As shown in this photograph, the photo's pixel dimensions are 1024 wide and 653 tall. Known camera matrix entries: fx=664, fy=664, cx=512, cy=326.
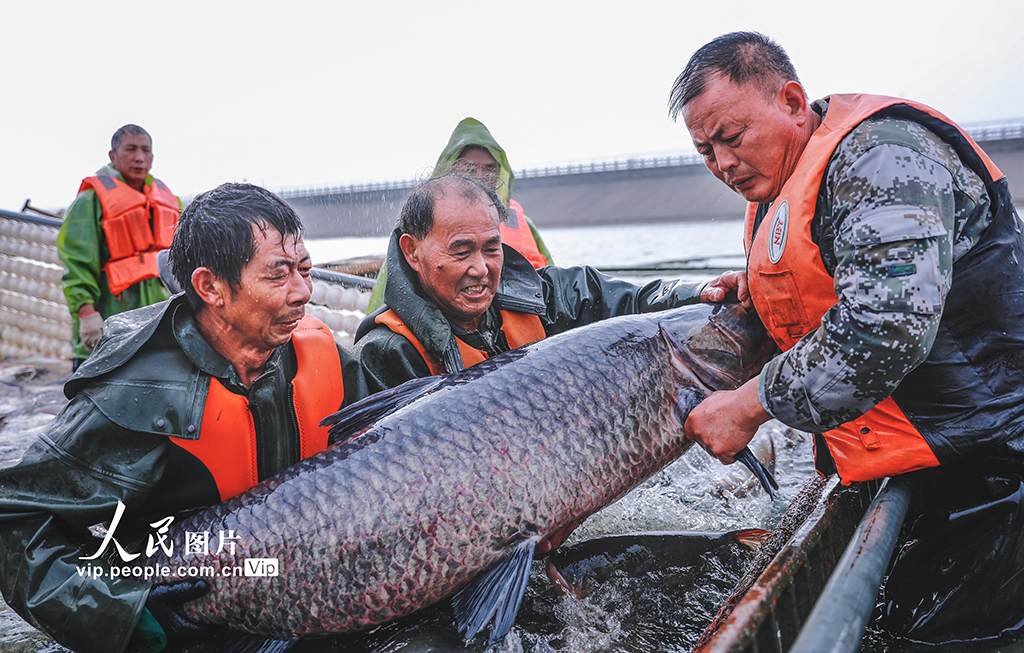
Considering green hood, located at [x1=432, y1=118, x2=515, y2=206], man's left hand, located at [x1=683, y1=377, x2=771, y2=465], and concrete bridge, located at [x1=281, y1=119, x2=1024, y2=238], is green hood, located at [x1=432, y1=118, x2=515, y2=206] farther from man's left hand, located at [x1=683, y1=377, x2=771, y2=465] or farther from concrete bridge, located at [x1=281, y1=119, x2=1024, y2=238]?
concrete bridge, located at [x1=281, y1=119, x2=1024, y2=238]

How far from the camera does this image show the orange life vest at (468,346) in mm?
3010

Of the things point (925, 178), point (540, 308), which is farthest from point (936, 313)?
point (540, 308)

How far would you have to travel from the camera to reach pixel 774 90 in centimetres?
218

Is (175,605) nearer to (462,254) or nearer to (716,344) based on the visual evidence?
(462,254)

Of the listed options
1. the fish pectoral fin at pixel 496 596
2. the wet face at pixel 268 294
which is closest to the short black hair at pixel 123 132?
the wet face at pixel 268 294

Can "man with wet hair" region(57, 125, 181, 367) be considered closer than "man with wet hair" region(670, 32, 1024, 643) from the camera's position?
No

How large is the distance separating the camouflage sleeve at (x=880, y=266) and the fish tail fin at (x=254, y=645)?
5.65 ft

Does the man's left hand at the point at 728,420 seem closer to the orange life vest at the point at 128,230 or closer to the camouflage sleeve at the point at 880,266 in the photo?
the camouflage sleeve at the point at 880,266

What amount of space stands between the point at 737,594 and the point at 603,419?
0.73 m

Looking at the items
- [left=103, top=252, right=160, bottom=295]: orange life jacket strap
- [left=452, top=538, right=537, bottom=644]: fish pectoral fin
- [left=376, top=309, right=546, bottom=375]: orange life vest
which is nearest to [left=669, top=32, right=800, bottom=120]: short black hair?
[left=376, top=309, right=546, bottom=375]: orange life vest

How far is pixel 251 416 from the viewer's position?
2.46 meters

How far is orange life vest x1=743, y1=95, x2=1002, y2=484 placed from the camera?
2.02m

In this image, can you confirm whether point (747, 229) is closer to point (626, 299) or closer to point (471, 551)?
point (626, 299)

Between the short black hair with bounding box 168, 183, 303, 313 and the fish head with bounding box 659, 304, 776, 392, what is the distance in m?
1.59
